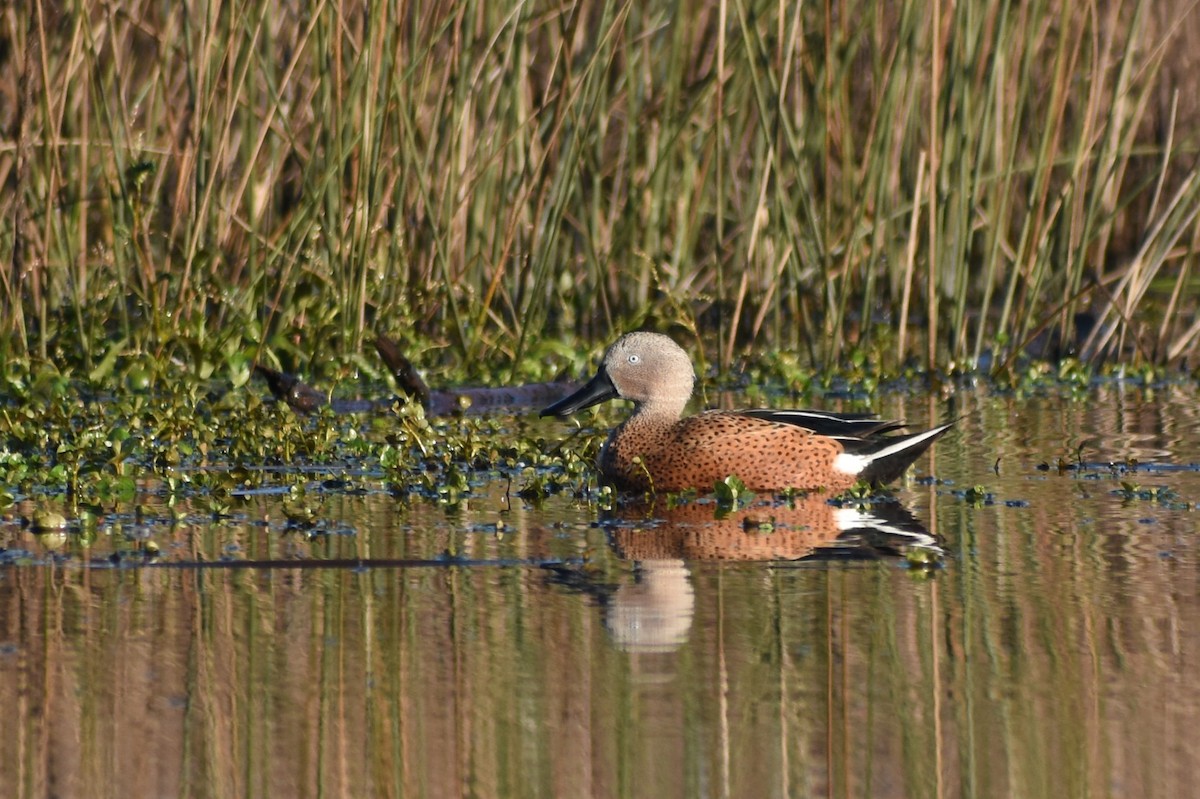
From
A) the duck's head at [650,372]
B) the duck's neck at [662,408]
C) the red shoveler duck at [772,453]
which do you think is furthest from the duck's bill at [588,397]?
the red shoveler duck at [772,453]

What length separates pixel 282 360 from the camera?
8961 mm

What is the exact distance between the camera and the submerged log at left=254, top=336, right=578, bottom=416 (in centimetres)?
773

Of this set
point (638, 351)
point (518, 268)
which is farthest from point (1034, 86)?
point (638, 351)

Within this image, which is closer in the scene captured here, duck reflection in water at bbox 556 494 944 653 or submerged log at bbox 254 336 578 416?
duck reflection in water at bbox 556 494 944 653

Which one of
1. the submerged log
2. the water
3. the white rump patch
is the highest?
the submerged log

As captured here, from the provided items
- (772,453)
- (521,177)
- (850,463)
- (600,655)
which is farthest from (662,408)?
(600,655)

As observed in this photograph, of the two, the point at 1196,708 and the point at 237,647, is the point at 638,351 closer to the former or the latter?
the point at 237,647

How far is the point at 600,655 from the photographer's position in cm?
397

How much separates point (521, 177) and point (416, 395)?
150 cm

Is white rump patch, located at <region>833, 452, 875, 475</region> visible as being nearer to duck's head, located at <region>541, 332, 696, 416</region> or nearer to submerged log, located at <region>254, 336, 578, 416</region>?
duck's head, located at <region>541, 332, 696, 416</region>

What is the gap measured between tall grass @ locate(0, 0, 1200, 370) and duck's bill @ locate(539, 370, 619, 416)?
1476 millimetres

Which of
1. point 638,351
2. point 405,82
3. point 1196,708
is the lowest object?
point 1196,708

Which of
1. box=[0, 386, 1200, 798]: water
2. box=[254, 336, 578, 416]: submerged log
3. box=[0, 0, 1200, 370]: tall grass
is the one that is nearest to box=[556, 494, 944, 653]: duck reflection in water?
box=[0, 386, 1200, 798]: water

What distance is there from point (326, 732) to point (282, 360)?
561 centimetres
